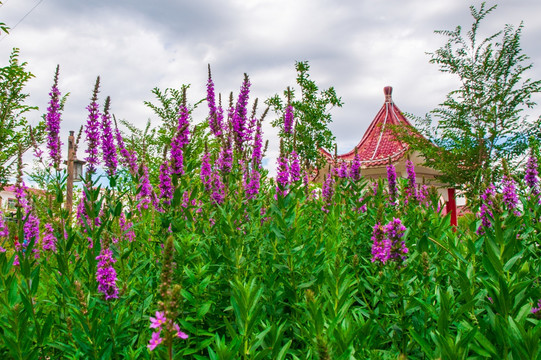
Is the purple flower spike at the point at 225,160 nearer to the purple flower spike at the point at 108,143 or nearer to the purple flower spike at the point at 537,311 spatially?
the purple flower spike at the point at 108,143

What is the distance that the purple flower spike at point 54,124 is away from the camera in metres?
4.02

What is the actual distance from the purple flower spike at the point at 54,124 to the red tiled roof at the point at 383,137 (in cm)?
1411

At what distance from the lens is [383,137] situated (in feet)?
63.6

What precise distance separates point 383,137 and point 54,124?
682 inches

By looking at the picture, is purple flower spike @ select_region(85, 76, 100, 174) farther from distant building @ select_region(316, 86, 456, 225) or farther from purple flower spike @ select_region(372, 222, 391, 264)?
distant building @ select_region(316, 86, 456, 225)

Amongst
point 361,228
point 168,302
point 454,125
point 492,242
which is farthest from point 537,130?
point 168,302

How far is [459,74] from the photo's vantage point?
18094 millimetres

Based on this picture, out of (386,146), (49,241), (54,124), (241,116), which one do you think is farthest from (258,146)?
(386,146)

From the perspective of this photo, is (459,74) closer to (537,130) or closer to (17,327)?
(537,130)

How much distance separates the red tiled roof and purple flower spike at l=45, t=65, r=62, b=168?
1411 centimetres

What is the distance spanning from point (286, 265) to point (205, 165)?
1961 mm

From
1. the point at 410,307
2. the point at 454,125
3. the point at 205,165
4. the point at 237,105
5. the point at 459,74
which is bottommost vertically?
the point at 410,307

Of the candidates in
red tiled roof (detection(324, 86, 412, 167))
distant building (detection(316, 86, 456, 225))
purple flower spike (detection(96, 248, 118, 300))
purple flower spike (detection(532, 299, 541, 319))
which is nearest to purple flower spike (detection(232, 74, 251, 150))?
purple flower spike (detection(96, 248, 118, 300))

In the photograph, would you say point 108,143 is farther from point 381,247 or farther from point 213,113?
point 381,247
